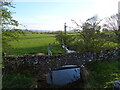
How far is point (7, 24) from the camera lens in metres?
4.79

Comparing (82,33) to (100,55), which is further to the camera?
(100,55)

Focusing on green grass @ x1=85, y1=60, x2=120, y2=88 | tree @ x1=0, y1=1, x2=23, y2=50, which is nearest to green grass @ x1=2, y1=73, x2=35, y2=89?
tree @ x1=0, y1=1, x2=23, y2=50

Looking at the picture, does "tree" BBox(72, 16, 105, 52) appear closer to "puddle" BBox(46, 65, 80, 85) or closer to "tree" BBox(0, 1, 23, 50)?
"puddle" BBox(46, 65, 80, 85)

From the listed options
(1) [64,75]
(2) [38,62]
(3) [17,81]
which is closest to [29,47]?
(2) [38,62]

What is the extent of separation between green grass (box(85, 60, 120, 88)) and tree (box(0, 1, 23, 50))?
17.1ft

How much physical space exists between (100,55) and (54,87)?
4.85 metres

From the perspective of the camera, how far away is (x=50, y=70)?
8883 millimetres

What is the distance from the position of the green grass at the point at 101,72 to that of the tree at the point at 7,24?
5.22 metres

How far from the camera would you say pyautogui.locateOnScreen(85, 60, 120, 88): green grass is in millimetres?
7440

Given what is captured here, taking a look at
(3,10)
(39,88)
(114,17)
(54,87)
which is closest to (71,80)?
(54,87)

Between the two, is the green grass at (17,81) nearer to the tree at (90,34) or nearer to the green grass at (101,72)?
the green grass at (101,72)

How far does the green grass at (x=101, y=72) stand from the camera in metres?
7.44

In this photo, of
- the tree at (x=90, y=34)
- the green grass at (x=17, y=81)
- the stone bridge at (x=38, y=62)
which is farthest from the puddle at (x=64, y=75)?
the tree at (x=90, y=34)

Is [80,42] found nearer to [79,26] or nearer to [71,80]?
[79,26]
